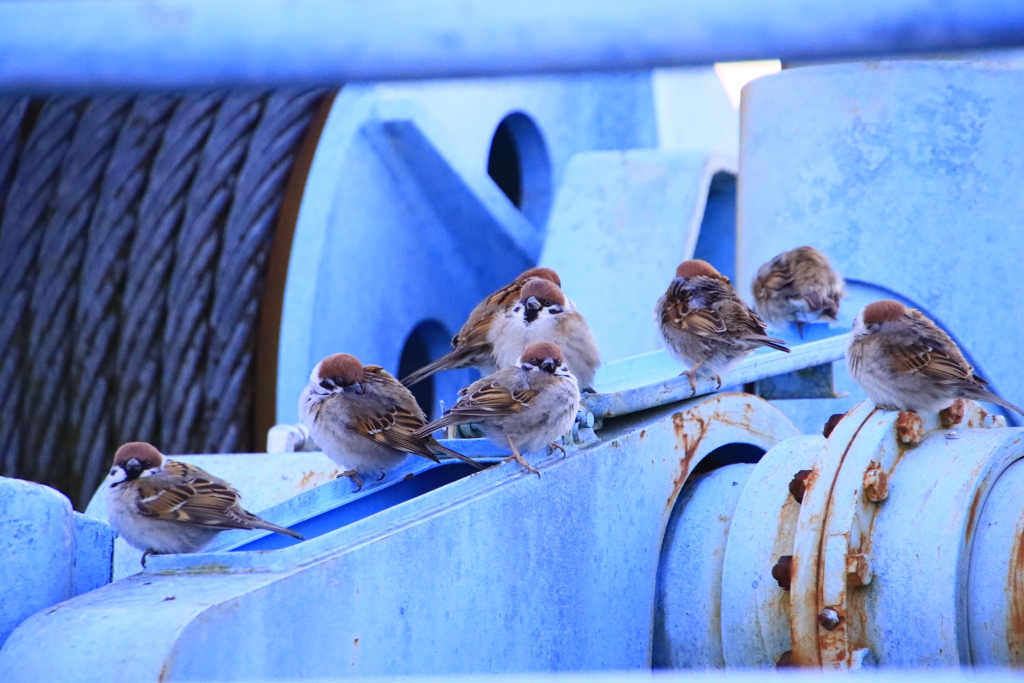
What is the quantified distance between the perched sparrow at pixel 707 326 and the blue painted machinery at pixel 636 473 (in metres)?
0.10

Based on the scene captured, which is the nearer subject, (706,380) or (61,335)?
(706,380)

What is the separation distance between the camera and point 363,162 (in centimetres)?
591

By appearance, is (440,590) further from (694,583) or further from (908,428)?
(908,428)

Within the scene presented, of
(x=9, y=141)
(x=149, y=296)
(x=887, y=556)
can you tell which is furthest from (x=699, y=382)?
(x=9, y=141)

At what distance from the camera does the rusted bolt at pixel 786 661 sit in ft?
9.27

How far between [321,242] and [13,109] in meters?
1.62

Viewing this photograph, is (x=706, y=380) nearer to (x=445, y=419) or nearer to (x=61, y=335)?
(x=445, y=419)

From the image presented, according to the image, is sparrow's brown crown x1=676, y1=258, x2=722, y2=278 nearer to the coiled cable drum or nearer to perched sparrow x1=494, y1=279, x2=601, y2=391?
perched sparrow x1=494, y1=279, x2=601, y2=391

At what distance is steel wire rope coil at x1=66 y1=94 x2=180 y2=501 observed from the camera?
5480 millimetres

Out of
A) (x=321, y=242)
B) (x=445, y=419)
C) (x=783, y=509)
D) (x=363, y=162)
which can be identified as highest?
(x=363, y=162)

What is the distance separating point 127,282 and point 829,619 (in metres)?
3.82

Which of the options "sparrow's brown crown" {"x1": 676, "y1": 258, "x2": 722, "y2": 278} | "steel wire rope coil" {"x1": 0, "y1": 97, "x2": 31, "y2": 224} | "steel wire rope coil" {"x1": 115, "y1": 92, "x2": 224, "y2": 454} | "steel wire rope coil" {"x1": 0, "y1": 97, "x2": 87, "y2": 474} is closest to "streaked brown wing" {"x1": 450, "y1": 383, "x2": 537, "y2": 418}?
"sparrow's brown crown" {"x1": 676, "y1": 258, "x2": 722, "y2": 278}

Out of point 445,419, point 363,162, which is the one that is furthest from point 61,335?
point 445,419

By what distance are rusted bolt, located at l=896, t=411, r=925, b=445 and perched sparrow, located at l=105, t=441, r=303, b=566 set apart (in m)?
1.63
